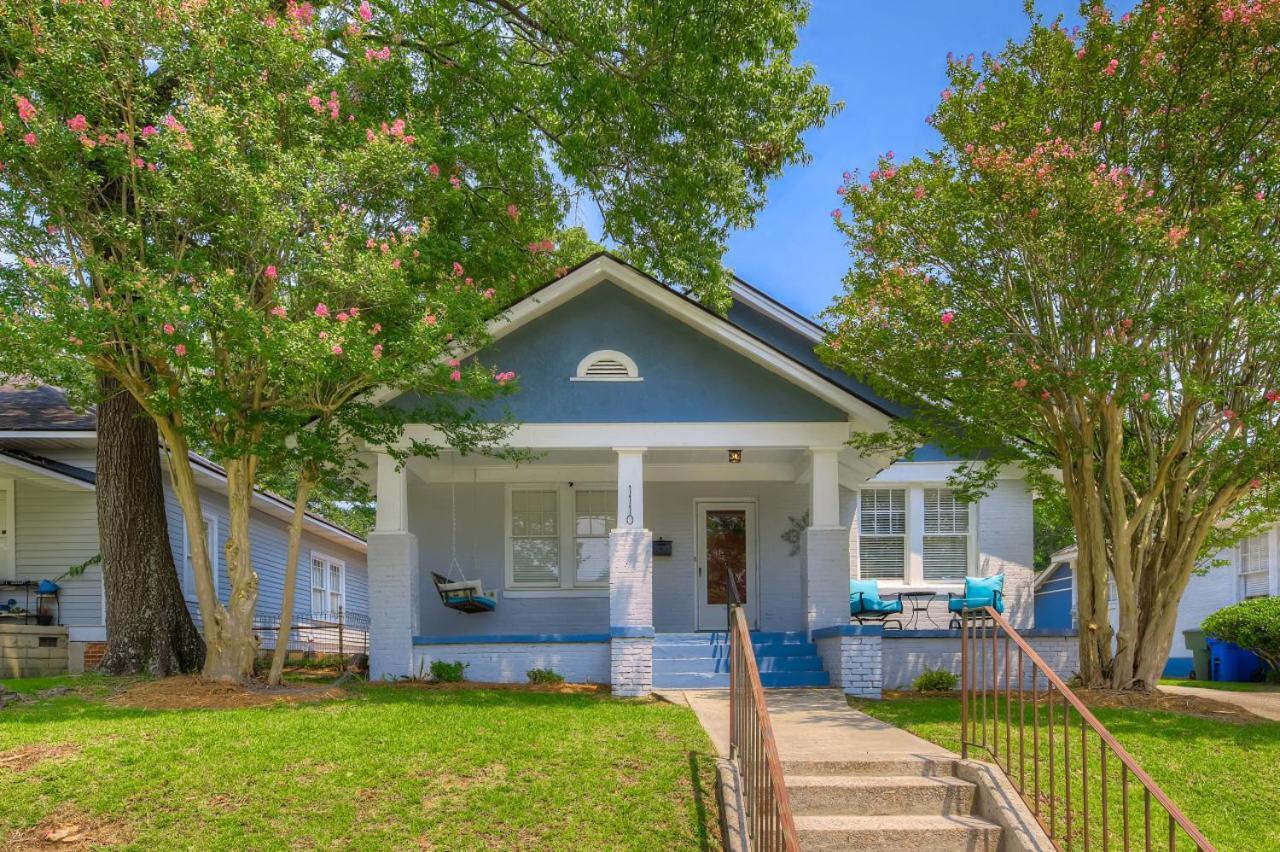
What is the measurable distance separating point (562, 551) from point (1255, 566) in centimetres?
1281

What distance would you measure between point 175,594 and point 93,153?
5645 mm

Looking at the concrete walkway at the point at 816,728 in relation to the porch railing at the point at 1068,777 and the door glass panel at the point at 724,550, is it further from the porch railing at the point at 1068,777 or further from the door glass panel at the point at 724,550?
the door glass panel at the point at 724,550

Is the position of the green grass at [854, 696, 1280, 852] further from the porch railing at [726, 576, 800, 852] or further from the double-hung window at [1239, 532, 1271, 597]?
the double-hung window at [1239, 532, 1271, 597]

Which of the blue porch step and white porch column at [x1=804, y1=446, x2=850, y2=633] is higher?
white porch column at [x1=804, y1=446, x2=850, y2=633]

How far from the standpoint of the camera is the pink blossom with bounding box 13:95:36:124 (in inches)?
378

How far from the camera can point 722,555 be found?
53.6ft

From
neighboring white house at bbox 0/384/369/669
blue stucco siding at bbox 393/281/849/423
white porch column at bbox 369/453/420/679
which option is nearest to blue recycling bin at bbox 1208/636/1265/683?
blue stucco siding at bbox 393/281/849/423

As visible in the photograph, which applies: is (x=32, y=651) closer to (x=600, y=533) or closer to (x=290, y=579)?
(x=290, y=579)

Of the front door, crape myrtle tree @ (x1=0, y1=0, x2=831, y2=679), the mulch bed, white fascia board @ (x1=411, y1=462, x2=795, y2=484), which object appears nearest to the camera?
crape myrtle tree @ (x1=0, y1=0, x2=831, y2=679)

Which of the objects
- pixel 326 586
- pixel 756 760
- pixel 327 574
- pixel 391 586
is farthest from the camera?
pixel 327 574

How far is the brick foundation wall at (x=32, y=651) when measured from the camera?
14.6m

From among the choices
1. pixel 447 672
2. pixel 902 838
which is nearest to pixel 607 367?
pixel 447 672

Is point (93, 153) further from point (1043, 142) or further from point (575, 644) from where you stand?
point (1043, 142)

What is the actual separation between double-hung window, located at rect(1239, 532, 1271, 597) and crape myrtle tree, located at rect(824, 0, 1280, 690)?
7.19 m
